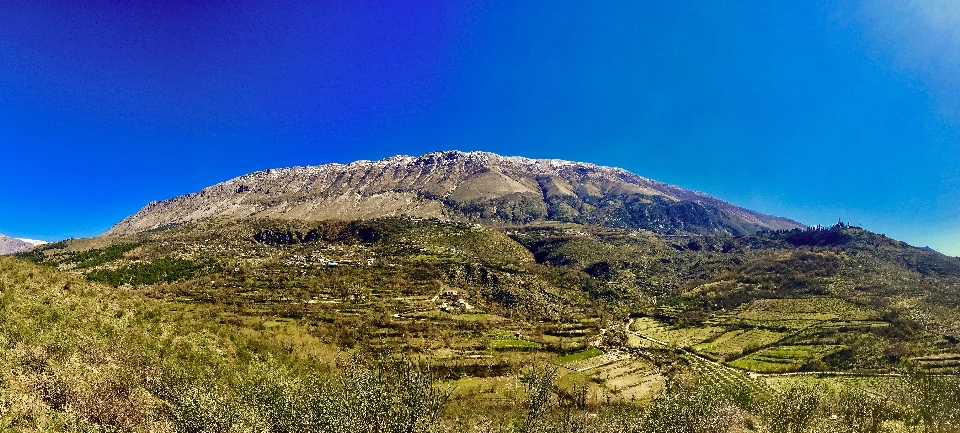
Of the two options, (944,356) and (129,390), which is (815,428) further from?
(944,356)

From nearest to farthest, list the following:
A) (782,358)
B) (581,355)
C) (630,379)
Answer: (630,379) < (581,355) < (782,358)

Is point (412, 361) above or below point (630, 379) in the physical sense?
above

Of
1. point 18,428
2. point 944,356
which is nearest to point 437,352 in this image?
point 18,428

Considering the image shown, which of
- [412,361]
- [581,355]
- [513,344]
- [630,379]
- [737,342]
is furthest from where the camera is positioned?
[737,342]

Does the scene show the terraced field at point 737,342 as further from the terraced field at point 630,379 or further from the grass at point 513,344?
the grass at point 513,344

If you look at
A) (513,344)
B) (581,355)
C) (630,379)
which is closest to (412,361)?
(513,344)

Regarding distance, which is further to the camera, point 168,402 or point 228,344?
point 228,344

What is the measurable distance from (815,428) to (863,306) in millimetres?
190857

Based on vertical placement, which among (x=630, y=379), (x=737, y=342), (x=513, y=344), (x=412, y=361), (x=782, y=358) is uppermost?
(x=737, y=342)

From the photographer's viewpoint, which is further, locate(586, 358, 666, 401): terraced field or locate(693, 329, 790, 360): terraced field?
locate(693, 329, 790, 360): terraced field

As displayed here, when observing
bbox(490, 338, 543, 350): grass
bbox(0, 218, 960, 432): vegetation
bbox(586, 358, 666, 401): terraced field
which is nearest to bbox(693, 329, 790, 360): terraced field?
bbox(0, 218, 960, 432): vegetation

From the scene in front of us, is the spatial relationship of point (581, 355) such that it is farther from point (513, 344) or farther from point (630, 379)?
point (513, 344)

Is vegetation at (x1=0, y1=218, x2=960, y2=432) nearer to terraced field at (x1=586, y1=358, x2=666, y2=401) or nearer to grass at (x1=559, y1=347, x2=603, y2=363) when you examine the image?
terraced field at (x1=586, y1=358, x2=666, y2=401)

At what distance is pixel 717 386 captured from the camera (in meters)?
128
